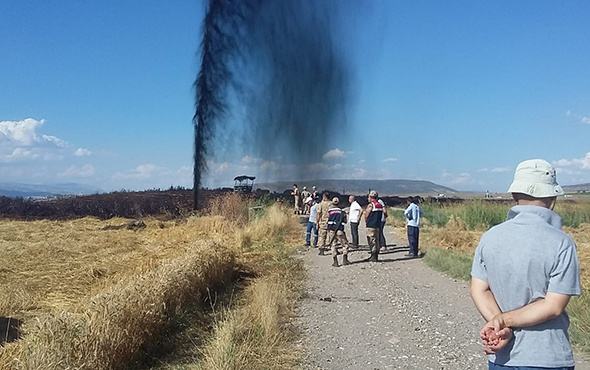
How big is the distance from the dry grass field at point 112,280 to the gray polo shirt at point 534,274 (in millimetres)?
3365

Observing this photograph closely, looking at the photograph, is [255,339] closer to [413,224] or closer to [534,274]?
[534,274]

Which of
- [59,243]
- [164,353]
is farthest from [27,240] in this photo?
[164,353]

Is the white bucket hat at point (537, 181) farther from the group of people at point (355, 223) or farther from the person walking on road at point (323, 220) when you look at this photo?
the person walking on road at point (323, 220)

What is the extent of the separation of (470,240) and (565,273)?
16.7 m

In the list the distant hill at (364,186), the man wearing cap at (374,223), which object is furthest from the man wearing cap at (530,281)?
the distant hill at (364,186)

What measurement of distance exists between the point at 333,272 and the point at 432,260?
2769 mm

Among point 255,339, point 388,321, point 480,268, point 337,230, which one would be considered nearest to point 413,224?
point 337,230

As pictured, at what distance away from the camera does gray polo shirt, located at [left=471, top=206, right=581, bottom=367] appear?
8.80 ft

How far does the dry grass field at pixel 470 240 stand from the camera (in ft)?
22.9

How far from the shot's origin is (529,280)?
276 centimetres

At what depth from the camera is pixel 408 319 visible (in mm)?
7816

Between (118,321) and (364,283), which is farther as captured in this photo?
(364,283)

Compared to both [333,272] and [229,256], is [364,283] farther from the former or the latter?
[229,256]

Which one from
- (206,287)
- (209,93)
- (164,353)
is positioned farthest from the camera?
(209,93)
